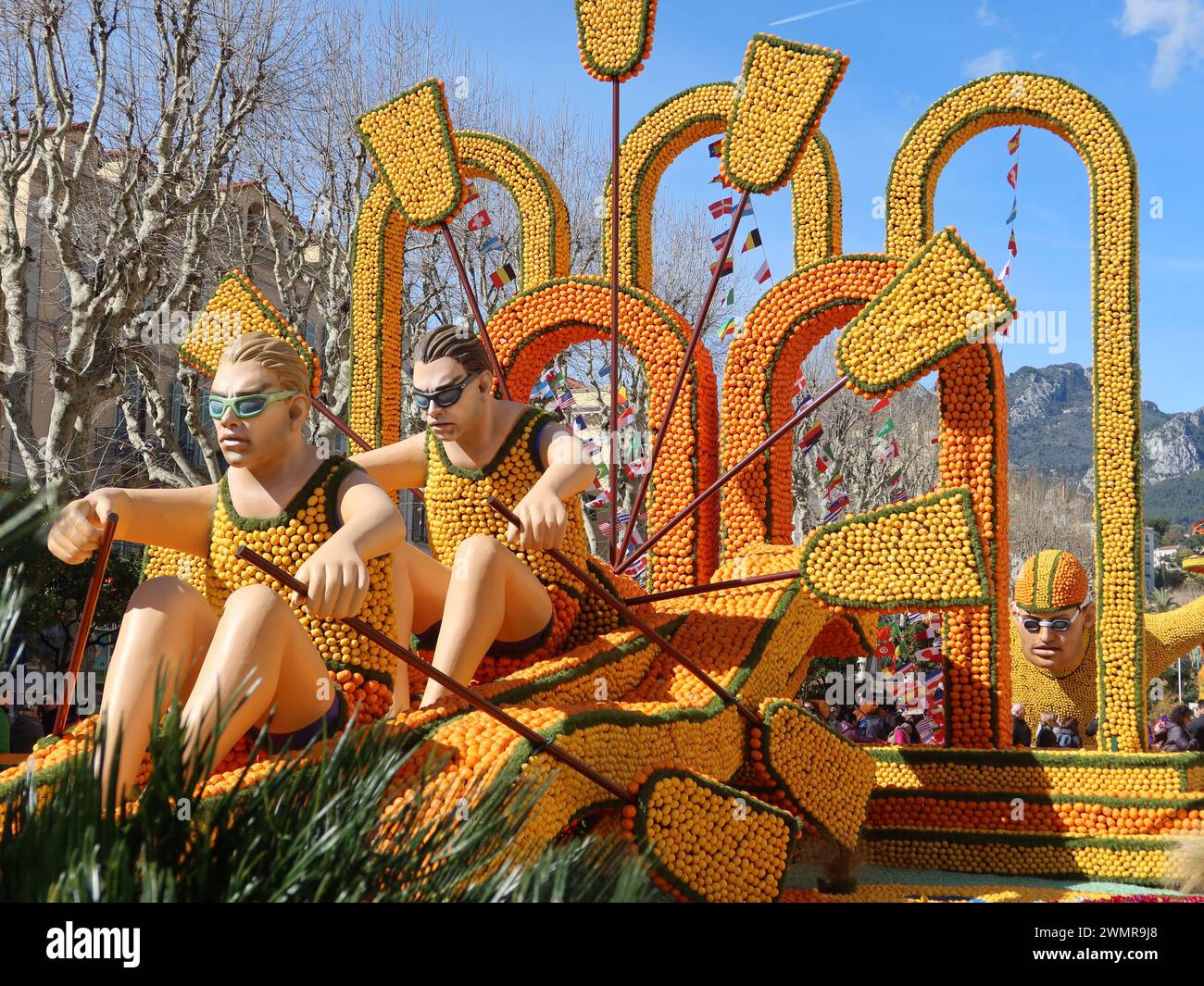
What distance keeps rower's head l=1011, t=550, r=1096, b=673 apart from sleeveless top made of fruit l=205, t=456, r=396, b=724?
7428mm

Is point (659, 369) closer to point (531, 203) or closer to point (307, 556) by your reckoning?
point (531, 203)

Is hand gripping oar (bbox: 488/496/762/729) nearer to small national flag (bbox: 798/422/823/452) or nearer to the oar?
the oar

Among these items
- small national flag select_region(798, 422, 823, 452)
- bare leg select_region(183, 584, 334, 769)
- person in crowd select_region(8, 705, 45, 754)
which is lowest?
person in crowd select_region(8, 705, 45, 754)

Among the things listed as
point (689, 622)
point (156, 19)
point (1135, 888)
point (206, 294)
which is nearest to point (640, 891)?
point (689, 622)

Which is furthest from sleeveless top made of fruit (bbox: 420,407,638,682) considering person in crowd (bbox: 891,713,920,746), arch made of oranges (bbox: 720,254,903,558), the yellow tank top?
person in crowd (bbox: 891,713,920,746)

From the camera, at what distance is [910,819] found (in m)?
6.93

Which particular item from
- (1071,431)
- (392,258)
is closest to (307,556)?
(392,258)

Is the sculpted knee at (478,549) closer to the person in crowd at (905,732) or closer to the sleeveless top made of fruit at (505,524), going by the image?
the sleeveless top made of fruit at (505,524)

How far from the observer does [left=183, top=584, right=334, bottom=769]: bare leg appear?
3.21 meters

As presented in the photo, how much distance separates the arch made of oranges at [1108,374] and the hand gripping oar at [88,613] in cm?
487

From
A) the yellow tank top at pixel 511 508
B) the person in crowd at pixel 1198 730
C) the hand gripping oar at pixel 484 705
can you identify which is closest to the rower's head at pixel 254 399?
the hand gripping oar at pixel 484 705

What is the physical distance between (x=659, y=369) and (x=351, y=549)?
14.0ft
